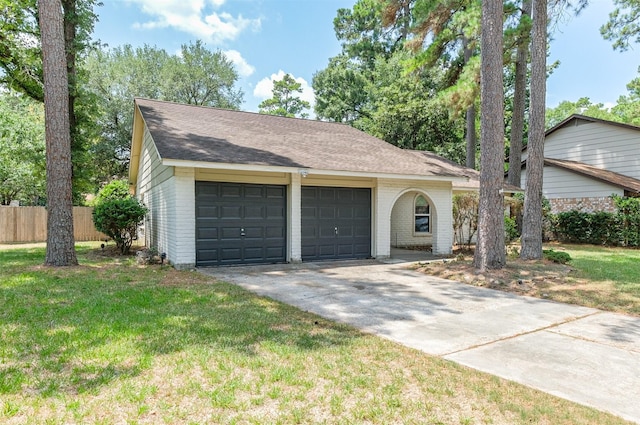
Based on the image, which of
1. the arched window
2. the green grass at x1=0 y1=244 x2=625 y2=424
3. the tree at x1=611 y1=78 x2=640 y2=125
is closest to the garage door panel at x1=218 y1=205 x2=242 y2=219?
the green grass at x1=0 y1=244 x2=625 y2=424

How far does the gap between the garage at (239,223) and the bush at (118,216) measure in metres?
3.17

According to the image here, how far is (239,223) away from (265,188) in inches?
47.4

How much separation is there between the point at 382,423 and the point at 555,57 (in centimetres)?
2968

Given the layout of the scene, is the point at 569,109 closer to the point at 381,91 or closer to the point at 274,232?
the point at 381,91

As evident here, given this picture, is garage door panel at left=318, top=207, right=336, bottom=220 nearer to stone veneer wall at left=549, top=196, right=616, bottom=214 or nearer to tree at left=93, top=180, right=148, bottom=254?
tree at left=93, top=180, right=148, bottom=254

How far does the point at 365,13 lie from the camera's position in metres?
26.6

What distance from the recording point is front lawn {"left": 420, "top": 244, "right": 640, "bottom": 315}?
6.71 meters

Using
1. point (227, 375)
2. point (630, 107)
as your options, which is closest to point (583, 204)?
point (227, 375)

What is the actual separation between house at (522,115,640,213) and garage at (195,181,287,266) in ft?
47.5

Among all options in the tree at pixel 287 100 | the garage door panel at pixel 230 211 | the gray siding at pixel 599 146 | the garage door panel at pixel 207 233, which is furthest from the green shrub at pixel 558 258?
the tree at pixel 287 100

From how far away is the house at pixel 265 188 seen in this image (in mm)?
9578

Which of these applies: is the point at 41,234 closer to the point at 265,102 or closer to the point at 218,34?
the point at 218,34

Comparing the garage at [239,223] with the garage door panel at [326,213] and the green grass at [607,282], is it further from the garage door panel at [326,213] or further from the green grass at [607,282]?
the green grass at [607,282]

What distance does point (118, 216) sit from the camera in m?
11.6
